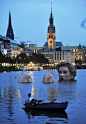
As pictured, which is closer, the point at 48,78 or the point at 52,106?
the point at 52,106

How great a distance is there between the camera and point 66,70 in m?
102

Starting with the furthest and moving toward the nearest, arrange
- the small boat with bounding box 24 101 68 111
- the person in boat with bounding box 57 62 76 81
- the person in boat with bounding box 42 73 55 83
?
the person in boat with bounding box 57 62 76 81 < the person in boat with bounding box 42 73 55 83 < the small boat with bounding box 24 101 68 111

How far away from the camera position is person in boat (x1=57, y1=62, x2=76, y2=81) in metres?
102

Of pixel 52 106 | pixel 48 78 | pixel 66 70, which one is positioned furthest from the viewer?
pixel 48 78

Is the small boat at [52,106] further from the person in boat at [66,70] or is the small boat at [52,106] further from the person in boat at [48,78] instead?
the person in boat at [66,70]

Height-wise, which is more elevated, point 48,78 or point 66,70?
point 66,70

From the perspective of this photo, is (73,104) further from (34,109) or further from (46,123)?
(46,123)

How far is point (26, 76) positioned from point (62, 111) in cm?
5729

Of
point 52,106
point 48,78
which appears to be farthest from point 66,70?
point 52,106

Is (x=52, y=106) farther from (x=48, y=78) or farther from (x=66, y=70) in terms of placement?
(x=66, y=70)

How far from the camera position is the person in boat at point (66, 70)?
10206cm

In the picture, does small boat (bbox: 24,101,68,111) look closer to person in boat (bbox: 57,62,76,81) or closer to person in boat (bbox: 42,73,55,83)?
person in boat (bbox: 42,73,55,83)

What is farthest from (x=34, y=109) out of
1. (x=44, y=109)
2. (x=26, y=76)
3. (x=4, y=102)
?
(x=26, y=76)

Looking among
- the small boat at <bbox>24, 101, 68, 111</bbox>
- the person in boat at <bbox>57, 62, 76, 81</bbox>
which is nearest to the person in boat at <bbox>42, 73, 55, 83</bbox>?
the person in boat at <bbox>57, 62, 76, 81</bbox>
